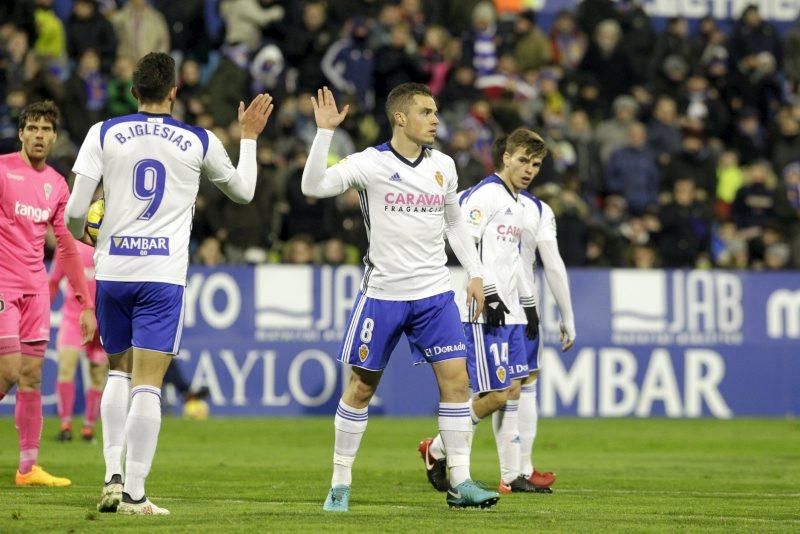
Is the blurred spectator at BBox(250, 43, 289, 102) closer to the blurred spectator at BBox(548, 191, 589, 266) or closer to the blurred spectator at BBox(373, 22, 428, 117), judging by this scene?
the blurred spectator at BBox(373, 22, 428, 117)

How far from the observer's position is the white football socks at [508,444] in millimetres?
11602

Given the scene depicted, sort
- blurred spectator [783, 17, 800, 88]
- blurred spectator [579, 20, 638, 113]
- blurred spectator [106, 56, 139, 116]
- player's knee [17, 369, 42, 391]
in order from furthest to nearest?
blurred spectator [783, 17, 800, 88] → blurred spectator [579, 20, 638, 113] → blurred spectator [106, 56, 139, 116] → player's knee [17, 369, 42, 391]

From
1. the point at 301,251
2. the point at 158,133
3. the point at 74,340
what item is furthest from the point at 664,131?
the point at 158,133

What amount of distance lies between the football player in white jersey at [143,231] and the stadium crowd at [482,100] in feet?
37.2

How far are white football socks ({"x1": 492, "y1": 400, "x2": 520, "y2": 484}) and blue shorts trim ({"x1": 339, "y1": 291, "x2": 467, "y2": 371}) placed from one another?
241 centimetres

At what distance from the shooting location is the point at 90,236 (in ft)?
30.1

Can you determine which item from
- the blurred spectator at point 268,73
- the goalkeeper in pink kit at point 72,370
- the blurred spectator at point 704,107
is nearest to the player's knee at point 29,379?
the goalkeeper in pink kit at point 72,370

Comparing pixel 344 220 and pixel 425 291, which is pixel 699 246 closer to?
pixel 344 220

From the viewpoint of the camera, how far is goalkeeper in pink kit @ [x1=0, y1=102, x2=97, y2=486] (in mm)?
10742

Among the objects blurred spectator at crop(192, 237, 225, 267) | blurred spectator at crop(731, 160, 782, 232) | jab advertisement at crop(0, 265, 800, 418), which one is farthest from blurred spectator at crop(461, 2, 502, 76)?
blurred spectator at crop(192, 237, 225, 267)

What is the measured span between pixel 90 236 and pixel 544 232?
4.25 metres

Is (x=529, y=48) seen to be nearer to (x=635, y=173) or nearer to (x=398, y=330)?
(x=635, y=173)

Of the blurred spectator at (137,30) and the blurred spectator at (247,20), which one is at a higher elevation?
the blurred spectator at (247,20)

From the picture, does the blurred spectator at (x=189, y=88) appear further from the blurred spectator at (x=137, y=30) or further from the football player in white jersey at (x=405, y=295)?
the football player in white jersey at (x=405, y=295)
